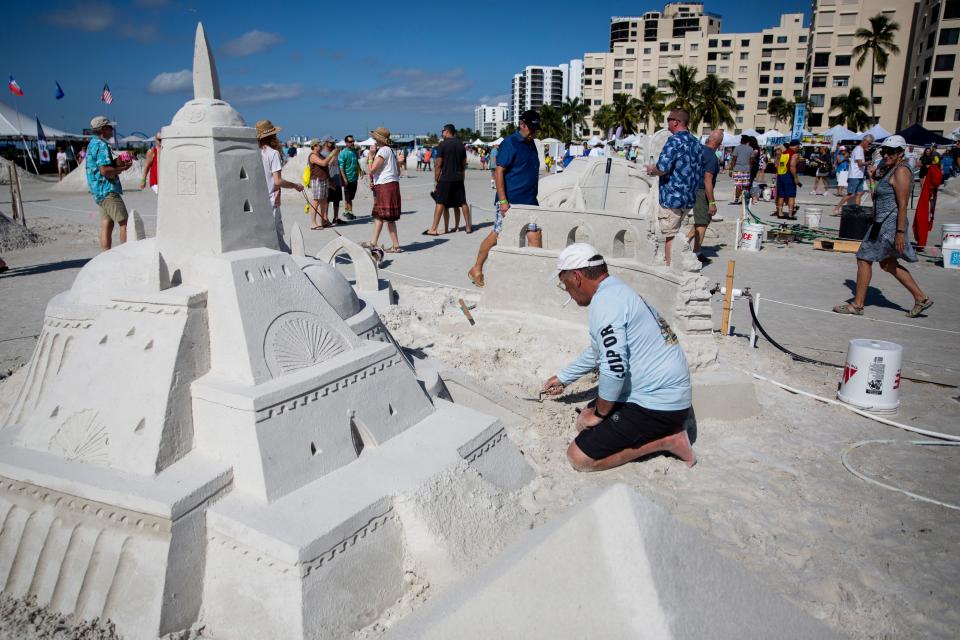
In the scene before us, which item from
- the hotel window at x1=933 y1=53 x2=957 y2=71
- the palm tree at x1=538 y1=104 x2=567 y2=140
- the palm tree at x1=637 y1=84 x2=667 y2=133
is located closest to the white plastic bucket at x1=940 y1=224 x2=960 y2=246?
the hotel window at x1=933 y1=53 x2=957 y2=71

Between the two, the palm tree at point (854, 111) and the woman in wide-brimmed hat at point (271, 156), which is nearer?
the woman in wide-brimmed hat at point (271, 156)

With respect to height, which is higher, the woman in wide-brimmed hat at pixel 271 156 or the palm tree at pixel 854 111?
the palm tree at pixel 854 111

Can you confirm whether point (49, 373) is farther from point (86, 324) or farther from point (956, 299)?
point (956, 299)

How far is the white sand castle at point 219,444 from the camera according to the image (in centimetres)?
280

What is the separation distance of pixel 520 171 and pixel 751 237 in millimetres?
6166

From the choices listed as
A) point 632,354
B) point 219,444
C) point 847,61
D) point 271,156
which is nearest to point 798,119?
point 847,61

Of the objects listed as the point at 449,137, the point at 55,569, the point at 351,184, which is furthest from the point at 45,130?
the point at 55,569

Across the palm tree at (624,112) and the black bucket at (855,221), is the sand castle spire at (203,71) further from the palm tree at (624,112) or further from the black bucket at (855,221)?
the palm tree at (624,112)

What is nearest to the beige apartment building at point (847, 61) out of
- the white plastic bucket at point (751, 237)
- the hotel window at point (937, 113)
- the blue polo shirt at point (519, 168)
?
the hotel window at point (937, 113)

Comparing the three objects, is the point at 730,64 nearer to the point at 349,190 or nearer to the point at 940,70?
the point at 940,70

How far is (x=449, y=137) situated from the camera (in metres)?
11.4

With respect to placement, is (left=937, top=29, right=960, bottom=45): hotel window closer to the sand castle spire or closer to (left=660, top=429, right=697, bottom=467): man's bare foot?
(left=660, top=429, right=697, bottom=467): man's bare foot

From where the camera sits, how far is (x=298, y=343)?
3510 mm

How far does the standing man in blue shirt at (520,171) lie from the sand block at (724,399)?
9.69 feet
